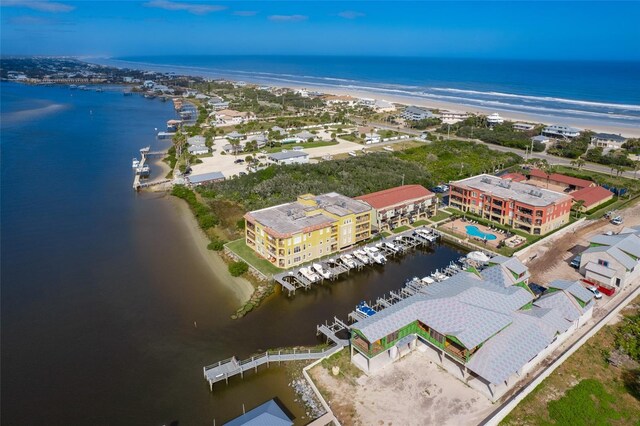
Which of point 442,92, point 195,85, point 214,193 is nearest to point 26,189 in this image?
point 214,193

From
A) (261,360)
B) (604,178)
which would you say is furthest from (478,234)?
(604,178)

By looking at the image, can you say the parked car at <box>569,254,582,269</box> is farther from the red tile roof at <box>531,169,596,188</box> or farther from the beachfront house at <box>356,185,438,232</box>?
the red tile roof at <box>531,169,596,188</box>

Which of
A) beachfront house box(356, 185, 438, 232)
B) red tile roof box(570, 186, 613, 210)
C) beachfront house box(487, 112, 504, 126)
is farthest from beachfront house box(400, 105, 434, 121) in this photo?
beachfront house box(356, 185, 438, 232)

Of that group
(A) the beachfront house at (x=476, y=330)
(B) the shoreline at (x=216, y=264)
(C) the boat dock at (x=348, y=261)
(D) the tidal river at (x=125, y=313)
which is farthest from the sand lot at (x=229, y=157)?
(A) the beachfront house at (x=476, y=330)

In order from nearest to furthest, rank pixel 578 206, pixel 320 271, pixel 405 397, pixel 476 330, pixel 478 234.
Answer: pixel 405 397 → pixel 476 330 → pixel 320 271 → pixel 478 234 → pixel 578 206

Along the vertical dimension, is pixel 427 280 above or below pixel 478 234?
below

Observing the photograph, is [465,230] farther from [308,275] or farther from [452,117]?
[452,117]
